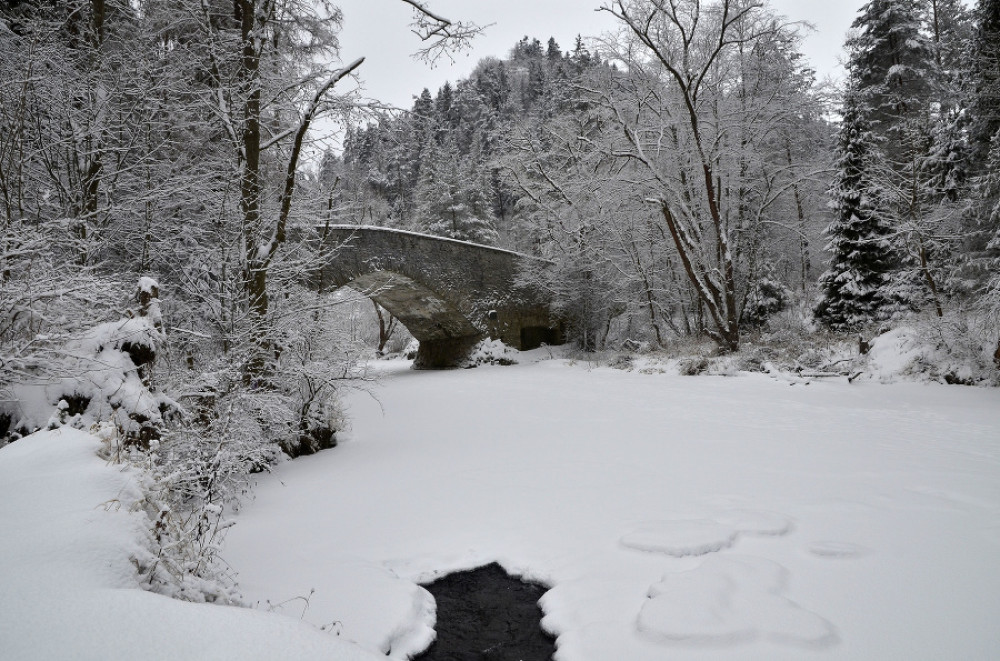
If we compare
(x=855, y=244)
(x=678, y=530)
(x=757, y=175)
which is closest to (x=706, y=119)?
(x=757, y=175)

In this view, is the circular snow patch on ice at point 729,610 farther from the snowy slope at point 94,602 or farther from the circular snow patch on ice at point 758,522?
the snowy slope at point 94,602

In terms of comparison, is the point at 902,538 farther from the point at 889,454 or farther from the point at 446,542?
the point at 446,542

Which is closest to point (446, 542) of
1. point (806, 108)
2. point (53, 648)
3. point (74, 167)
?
point (53, 648)

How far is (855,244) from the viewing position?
1332cm

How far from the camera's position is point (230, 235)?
5156mm

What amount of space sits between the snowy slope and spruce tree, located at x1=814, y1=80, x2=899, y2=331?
50.4 ft

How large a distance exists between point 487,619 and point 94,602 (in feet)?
5.90

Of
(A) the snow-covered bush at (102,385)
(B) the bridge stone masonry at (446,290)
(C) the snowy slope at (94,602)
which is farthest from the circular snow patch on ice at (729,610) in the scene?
(B) the bridge stone masonry at (446,290)

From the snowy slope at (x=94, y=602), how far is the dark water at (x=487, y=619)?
3.60ft

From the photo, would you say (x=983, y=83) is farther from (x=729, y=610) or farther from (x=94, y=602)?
(x=94, y=602)

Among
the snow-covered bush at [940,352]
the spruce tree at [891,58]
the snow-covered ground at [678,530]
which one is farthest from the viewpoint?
the spruce tree at [891,58]

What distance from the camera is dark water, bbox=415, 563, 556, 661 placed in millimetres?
2299

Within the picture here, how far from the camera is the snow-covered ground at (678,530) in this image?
2.10 metres

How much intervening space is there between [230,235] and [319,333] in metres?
1.39
